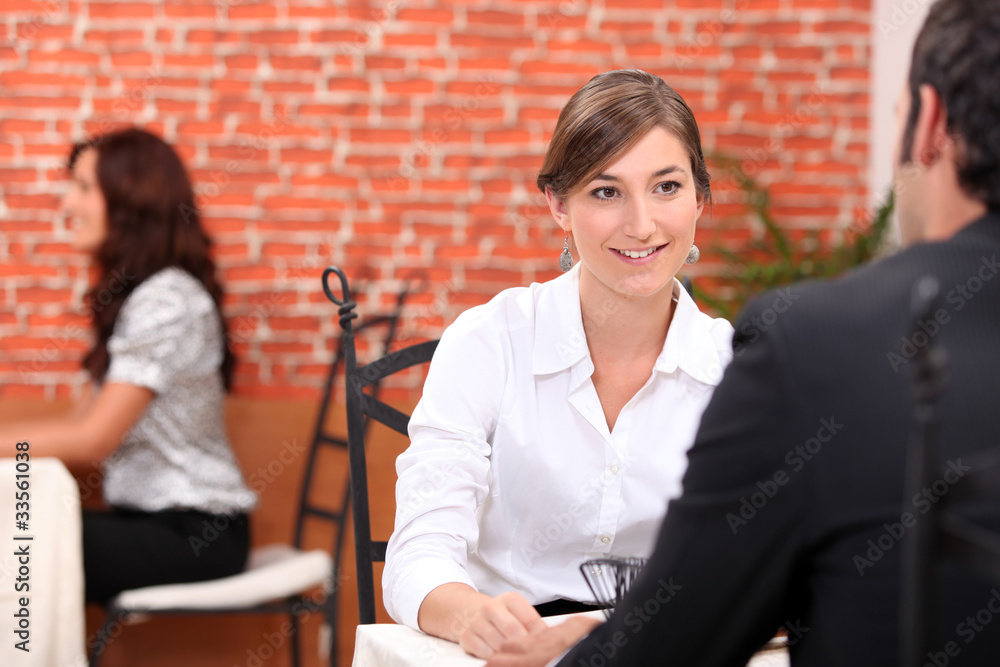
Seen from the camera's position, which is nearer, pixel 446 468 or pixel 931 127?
pixel 931 127

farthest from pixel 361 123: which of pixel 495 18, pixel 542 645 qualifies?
pixel 542 645

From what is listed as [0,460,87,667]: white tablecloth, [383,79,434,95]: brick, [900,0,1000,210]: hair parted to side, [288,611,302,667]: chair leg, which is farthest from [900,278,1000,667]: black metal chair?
[383,79,434,95]: brick

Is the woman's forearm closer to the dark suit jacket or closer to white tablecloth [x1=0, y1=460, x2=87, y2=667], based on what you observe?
the dark suit jacket

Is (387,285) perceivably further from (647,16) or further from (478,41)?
(647,16)

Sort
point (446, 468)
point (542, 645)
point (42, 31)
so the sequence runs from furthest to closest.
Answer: point (42, 31) < point (446, 468) < point (542, 645)

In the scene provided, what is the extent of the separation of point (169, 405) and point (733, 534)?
6.55 feet

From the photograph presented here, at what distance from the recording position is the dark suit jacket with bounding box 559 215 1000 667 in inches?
21.8

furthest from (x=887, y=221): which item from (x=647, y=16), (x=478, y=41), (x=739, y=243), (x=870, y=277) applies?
(x=870, y=277)

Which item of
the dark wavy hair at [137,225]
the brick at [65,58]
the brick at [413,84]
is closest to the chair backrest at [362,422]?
the dark wavy hair at [137,225]

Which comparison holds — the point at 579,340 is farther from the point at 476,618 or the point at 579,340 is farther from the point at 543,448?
the point at 476,618

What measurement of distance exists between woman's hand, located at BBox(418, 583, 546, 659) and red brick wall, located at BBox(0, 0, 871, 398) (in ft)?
5.75

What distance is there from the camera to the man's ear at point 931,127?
0.59 metres

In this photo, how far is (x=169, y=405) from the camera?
230cm

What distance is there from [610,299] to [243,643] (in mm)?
1898
